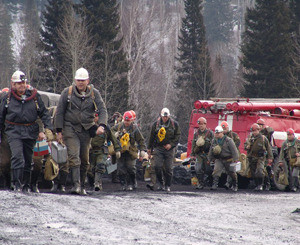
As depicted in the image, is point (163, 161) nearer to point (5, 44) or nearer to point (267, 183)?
point (267, 183)

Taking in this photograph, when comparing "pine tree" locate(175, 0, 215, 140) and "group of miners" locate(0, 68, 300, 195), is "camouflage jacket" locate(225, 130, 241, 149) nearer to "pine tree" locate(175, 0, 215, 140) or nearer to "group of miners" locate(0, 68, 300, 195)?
"group of miners" locate(0, 68, 300, 195)

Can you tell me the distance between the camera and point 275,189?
19500 mm

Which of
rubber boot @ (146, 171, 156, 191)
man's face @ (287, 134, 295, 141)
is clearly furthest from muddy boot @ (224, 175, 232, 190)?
rubber boot @ (146, 171, 156, 191)

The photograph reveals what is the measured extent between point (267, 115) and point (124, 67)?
837 inches

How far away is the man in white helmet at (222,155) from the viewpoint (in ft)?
56.8

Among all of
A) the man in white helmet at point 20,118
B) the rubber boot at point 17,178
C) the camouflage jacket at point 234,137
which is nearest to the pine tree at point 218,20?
the camouflage jacket at point 234,137

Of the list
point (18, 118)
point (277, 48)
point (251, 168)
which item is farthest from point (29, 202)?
point (277, 48)

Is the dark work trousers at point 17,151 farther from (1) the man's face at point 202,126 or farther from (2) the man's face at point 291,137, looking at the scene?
(2) the man's face at point 291,137

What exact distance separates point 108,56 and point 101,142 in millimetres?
26218

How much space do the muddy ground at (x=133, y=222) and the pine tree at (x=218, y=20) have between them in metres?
90.9

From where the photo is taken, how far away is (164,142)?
1541cm

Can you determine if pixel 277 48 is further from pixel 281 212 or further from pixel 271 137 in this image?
pixel 281 212

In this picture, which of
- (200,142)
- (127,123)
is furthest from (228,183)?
(127,123)

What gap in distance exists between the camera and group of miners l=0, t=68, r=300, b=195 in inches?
412
